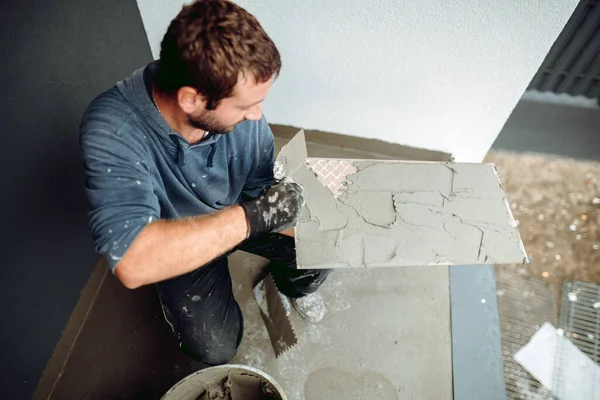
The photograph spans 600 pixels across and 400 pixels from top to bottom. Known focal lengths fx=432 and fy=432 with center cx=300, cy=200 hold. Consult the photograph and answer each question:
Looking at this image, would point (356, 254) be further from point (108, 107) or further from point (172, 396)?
point (108, 107)

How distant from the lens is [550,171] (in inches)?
92.2

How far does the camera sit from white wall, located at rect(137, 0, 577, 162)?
5.30 ft

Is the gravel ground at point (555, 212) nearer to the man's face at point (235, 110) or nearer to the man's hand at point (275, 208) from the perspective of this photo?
the man's hand at point (275, 208)

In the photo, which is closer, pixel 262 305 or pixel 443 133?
pixel 262 305

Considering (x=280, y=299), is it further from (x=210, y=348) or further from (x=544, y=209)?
(x=544, y=209)

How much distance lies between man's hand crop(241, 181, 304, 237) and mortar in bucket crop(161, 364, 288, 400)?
16.7 inches

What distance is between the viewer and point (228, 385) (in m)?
1.31

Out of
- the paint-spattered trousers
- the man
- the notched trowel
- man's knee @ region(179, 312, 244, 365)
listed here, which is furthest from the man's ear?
man's knee @ region(179, 312, 244, 365)

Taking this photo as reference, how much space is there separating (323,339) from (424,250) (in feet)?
2.06

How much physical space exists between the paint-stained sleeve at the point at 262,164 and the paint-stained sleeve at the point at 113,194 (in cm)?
43

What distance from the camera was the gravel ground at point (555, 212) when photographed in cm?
201

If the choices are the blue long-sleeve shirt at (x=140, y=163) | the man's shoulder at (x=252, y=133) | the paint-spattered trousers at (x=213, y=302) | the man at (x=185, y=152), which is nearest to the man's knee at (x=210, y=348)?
the paint-spattered trousers at (x=213, y=302)

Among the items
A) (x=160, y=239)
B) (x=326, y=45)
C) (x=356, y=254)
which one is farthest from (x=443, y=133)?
(x=160, y=239)

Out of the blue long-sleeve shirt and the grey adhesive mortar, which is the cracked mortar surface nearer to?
the grey adhesive mortar
